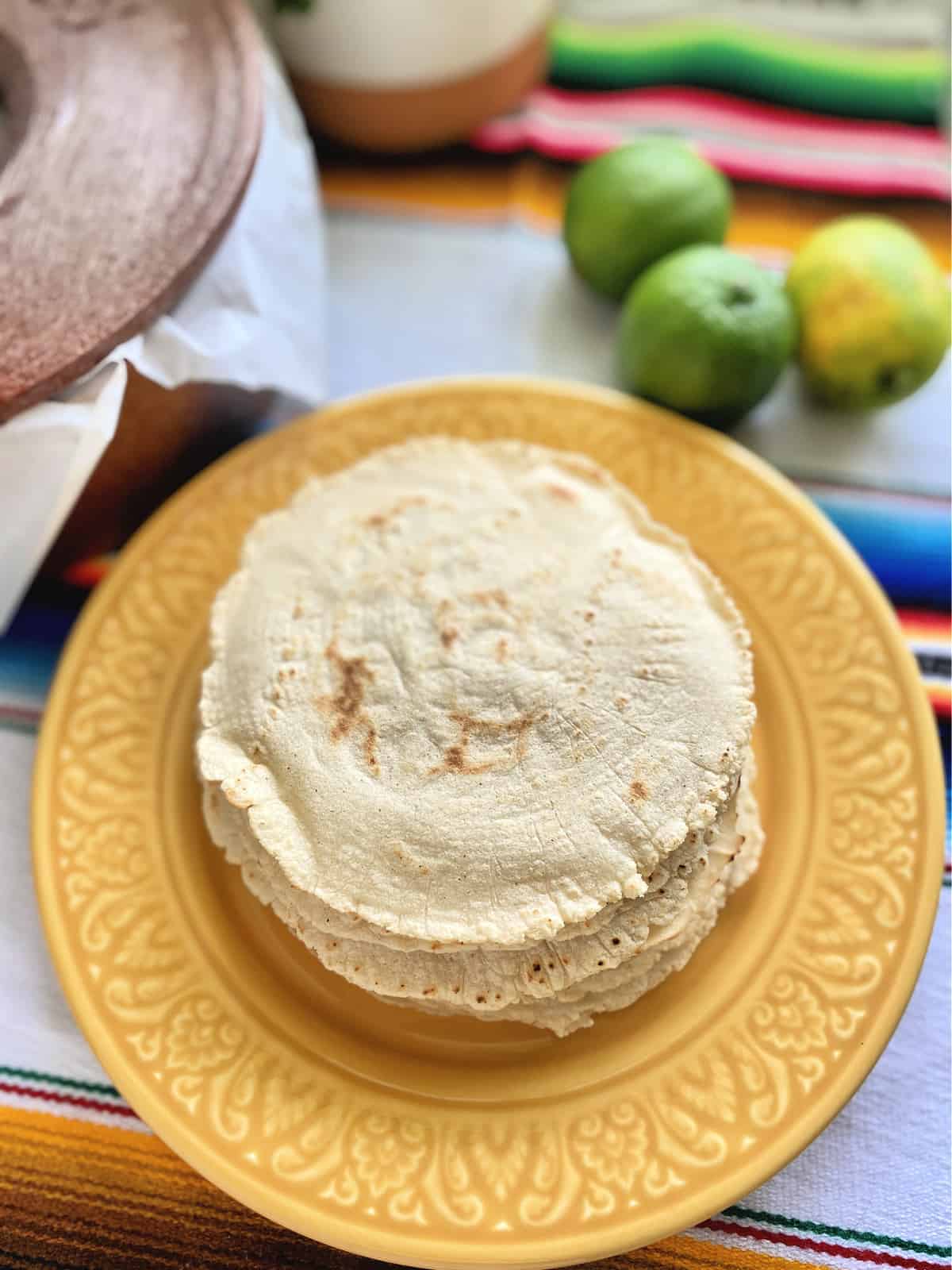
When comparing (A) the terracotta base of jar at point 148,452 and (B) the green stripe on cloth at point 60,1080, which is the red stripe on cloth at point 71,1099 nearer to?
(B) the green stripe on cloth at point 60,1080

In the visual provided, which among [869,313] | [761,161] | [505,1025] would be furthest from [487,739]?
[761,161]

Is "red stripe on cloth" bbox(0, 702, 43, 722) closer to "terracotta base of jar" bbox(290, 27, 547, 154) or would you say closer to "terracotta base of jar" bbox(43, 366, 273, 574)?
"terracotta base of jar" bbox(43, 366, 273, 574)

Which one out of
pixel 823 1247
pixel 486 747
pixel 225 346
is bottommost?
pixel 823 1247

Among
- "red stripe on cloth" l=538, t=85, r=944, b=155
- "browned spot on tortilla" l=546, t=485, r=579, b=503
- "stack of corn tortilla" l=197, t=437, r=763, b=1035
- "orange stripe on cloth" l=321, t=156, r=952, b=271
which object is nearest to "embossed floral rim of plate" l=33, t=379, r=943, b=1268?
"stack of corn tortilla" l=197, t=437, r=763, b=1035

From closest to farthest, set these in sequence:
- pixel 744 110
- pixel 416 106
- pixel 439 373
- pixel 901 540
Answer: pixel 901 540 < pixel 439 373 < pixel 416 106 < pixel 744 110

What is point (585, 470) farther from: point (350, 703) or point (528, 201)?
point (528, 201)

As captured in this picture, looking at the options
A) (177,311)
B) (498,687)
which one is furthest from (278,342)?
(498,687)

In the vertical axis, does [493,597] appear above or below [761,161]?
below
